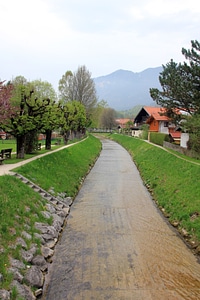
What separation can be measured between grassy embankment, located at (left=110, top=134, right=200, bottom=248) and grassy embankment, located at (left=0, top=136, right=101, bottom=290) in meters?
5.66

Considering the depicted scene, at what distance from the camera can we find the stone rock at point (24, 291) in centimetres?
756

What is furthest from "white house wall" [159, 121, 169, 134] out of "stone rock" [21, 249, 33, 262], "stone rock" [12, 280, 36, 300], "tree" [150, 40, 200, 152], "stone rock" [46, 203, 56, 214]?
"stone rock" [12, 280, 36, 300]

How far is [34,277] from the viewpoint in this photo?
8453 millimetres

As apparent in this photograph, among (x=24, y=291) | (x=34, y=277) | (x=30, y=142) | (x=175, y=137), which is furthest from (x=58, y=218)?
(x=175, y=137)

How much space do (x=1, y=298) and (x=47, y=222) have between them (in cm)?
556

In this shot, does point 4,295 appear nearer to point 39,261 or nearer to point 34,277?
point 34,277

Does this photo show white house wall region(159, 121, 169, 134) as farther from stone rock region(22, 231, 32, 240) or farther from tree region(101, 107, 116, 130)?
tree region(101, 107, 116, 130)

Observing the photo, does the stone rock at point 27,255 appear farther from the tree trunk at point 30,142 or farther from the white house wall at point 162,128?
the white house wall at point 162,128

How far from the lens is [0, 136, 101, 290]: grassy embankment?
920cm

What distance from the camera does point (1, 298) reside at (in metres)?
6.95

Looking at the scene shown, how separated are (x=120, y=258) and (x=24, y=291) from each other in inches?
148

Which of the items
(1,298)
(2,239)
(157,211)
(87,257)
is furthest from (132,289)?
(157,211)

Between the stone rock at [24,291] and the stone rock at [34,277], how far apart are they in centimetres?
33

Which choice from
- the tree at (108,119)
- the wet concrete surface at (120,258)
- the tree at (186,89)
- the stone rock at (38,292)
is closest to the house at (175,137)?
the tree at (186,89)
